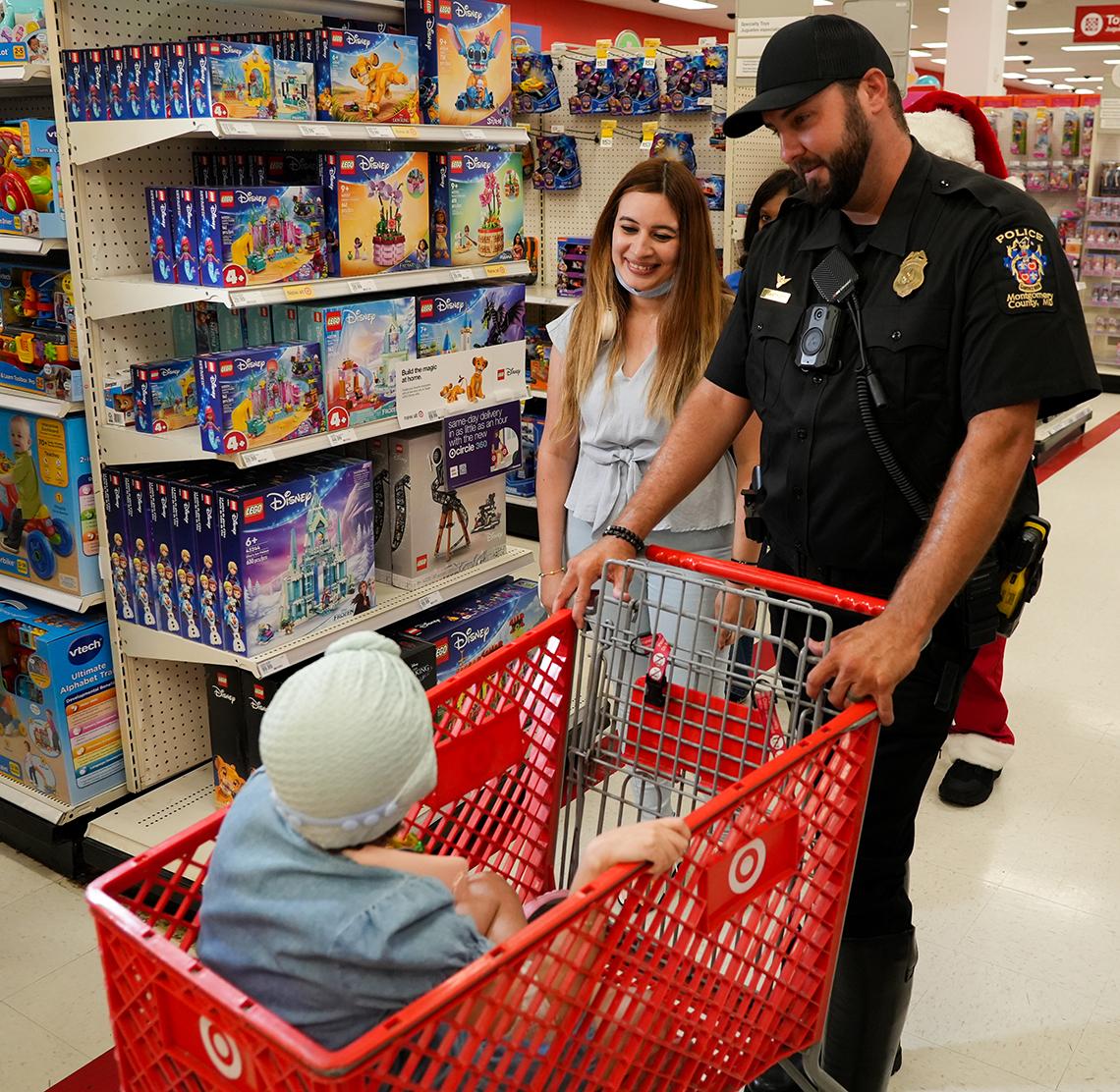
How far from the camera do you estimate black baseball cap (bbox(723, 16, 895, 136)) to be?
1723mm

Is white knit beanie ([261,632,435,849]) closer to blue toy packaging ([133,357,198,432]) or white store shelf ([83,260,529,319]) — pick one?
white store shelf ([83,260,529,319])

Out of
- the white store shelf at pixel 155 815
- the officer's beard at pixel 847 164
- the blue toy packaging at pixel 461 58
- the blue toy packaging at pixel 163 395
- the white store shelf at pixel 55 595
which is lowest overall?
the white store shelf at pixel 155 815

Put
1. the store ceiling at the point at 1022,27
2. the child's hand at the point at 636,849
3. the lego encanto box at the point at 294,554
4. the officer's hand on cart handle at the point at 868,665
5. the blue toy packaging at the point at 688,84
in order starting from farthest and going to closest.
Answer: the store ceiling at the point at 1022,27, the blue toy packaging at the point at 688,84, the lego encanto box at the point at 294,554, the officer's hand on cart handle at the point at 868,665, the child's hand at the point at 636,849

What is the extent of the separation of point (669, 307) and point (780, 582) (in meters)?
1.20

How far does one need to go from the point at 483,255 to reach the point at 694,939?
2.58 meters

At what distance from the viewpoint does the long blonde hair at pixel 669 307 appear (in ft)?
9.18

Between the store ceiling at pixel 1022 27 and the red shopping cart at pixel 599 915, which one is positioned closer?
the red shopping cart at pixel 599 915

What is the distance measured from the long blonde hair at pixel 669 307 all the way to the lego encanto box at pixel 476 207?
2.20ft

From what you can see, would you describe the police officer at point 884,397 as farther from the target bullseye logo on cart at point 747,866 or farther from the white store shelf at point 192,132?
the white store shelf at point 192,132

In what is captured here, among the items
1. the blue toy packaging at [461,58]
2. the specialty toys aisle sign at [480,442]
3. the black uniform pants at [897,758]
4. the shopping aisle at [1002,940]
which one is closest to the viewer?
the black uniform pants at [897,758]

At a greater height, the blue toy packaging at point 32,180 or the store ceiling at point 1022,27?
the store ceiling at point 1022,27

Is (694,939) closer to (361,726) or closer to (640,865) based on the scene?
(640,865)

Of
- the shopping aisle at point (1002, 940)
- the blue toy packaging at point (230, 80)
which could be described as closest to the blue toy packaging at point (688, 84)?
the blue toy packaging at point (230, 80)

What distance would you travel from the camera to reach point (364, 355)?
319cm
